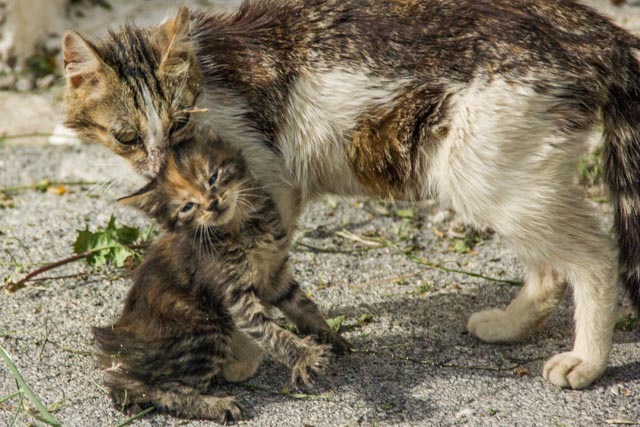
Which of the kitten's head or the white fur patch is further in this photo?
the white fur patch

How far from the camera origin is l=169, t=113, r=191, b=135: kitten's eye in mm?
3771

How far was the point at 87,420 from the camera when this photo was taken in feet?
11.4

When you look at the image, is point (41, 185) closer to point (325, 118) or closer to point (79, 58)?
point (79, 58)

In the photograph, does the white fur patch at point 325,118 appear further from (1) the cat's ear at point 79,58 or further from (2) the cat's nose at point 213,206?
(1) the cat's ear at point 79,58

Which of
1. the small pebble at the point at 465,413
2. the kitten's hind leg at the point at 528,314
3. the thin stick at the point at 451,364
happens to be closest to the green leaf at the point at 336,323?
the thin stick at the point at 451,364

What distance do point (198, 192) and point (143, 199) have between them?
240mm

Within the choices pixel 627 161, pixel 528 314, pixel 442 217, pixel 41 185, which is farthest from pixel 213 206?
pixel 41 185

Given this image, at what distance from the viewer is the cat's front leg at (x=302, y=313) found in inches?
152

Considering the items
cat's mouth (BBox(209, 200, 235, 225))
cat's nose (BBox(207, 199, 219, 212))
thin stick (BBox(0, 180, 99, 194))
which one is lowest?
thin stick (BBox(0, 180, 99, 194))

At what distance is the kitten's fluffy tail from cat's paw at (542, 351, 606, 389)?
409 mm

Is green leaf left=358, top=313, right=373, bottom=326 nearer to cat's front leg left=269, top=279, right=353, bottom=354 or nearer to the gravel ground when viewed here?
the gravel ground

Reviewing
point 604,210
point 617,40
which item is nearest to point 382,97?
point 617,40

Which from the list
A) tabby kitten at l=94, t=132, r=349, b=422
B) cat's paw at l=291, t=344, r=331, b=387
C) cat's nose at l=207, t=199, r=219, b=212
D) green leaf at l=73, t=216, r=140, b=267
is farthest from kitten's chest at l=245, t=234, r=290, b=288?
green leaf at l=73, t=216, r=140, b=267

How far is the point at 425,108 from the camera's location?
12.4 ft
